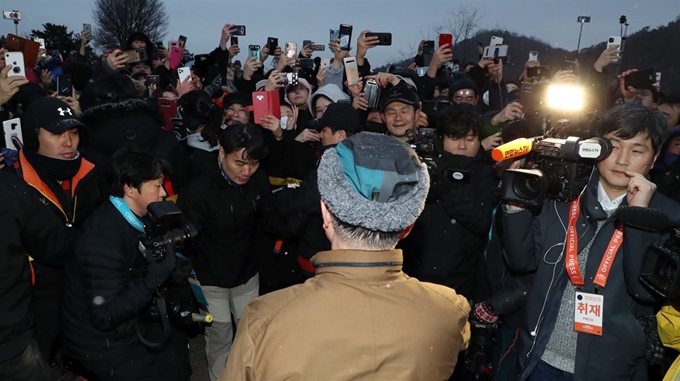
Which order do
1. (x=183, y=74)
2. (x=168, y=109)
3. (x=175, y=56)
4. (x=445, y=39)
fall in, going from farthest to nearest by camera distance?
(x=175, y=56)
(x=445, y=39)
(x=183, y=74)
(x=168, y=109)

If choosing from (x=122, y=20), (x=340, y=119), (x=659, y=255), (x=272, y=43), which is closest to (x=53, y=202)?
(x=340, y=119)

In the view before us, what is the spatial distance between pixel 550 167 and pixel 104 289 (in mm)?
2511

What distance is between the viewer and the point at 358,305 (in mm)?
1392

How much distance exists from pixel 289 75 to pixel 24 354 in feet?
14.1

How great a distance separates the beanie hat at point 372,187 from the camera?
141 centimetres

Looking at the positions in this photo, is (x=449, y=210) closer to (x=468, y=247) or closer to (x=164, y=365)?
(x=468, y=247)

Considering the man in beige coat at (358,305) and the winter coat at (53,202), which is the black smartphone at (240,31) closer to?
the winter coat at (53,202)

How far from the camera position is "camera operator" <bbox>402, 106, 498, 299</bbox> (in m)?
3.44

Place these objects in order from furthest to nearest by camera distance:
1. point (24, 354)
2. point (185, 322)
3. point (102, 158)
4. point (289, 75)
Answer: point (289, 75) → point (102, 158) → point (185, 322) → point (24, 354)

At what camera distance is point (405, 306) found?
1.45 meters

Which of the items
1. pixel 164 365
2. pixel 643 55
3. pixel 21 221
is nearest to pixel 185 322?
pixel 164 365

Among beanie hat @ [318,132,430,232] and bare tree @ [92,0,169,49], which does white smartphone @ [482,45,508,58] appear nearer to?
beanie hat @ [318,132,430,232]

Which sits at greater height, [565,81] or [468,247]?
[565,81]

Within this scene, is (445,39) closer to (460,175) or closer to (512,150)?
(460,175)
